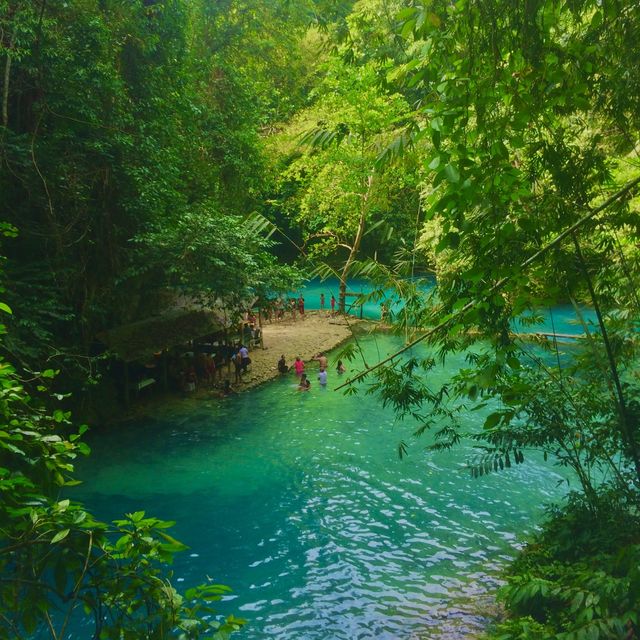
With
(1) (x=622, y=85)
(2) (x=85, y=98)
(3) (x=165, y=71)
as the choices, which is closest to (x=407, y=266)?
(1) (x=622, y=85)

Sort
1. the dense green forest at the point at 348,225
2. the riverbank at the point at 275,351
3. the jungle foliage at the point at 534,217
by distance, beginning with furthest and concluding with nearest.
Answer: the riverbank at the point at 275,351 < the jungle foliage at the point at 534,217 < the dense green forest at the point at 348,225

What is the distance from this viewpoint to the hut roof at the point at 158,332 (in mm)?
11719

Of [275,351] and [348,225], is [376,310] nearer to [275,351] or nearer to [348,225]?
[348,225]

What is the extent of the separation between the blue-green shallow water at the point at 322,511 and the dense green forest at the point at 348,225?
908mm

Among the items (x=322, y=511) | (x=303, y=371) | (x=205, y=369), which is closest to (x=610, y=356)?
(x=322, y=511)

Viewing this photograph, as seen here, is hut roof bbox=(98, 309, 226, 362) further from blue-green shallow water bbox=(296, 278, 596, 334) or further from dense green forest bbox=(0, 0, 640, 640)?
blue-green shallow water bbox=(296, 278, 596, 334)

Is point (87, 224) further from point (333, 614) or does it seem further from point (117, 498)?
point (333, 614)

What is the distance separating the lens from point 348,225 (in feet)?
77.2

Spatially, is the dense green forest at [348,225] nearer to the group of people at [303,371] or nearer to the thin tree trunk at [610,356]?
the thin tree trunk at [610,356]

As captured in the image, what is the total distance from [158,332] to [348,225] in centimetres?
1277

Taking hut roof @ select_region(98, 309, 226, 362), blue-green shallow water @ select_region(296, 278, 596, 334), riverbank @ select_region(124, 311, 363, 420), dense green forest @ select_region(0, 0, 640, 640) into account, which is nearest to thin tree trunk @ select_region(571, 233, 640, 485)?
dense green forest @ select_region(0, 0, 640, 640)

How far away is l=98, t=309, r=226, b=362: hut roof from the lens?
38.4 ft

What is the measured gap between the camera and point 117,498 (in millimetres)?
9359

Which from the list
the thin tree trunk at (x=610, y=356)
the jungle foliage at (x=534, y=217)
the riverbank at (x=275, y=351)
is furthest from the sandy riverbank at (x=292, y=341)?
the thin tree trunk at (x=610, y=356)
